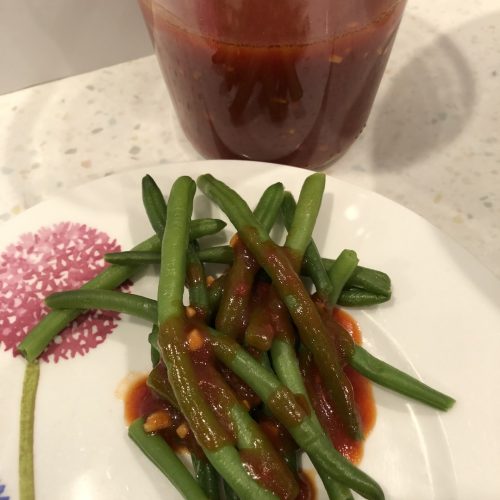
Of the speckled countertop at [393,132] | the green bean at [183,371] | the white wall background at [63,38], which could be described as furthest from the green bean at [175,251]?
the white wall background at [63,38]

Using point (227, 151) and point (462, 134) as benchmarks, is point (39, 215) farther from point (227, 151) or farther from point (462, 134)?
point (462, 134)

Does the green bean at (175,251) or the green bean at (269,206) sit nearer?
the green bean at (175,251)

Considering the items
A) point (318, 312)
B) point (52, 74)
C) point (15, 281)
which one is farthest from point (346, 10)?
point (52, 74)

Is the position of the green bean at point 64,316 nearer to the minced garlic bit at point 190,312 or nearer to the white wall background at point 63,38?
the minced garlic bit at point 190,312

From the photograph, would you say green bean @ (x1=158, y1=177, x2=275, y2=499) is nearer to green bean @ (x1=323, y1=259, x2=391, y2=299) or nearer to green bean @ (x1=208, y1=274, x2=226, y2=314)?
green bean @ (x1=208, y1=274, x2=226, y2=314)

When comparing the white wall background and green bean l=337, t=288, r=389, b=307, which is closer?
green bean l=337, t=288, r=389, b=307

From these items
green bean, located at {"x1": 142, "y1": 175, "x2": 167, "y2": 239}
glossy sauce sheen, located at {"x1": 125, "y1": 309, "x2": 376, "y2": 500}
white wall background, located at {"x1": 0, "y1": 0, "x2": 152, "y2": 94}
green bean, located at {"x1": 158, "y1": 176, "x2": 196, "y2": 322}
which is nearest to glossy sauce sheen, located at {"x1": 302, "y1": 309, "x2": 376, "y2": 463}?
glossy sauce sheen, located at {"x1": 125, "y1": 309, "x2": 376, "y2": 500}
